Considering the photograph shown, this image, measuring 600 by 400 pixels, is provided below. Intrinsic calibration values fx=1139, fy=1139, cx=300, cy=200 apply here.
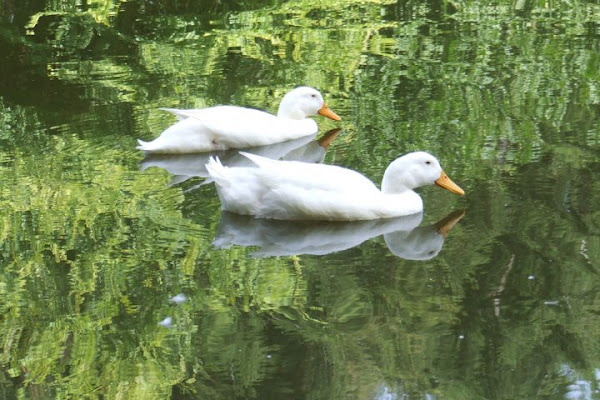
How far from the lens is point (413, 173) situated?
27.8 feet

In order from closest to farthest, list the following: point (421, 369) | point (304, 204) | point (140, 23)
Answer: point (421, 369), point (304, 204), point (140, 23)

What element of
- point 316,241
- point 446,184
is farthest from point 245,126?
point 316,241

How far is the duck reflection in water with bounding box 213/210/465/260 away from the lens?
7816mm

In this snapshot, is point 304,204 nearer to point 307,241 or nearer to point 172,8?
point 307,241

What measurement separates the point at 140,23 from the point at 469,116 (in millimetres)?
6468

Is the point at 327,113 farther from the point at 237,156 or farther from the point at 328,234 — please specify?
the point at 328,234

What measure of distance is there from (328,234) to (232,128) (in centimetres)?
246

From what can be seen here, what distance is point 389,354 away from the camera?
6.29 m

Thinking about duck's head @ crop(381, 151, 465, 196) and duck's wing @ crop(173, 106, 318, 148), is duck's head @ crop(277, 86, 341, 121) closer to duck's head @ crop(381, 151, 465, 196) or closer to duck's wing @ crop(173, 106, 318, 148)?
duck's wing @ crop(173, 106, 318, 148)

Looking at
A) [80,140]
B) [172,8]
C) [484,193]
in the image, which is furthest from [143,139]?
[172,8]

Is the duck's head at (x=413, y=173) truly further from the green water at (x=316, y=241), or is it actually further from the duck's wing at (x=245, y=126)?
the duck's wing at (x=245, y=126)

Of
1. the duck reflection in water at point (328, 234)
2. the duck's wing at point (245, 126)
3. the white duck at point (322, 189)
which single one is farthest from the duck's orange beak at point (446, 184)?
the duck's wing at point (245, 126)

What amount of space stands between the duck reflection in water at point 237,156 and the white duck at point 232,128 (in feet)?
0.18

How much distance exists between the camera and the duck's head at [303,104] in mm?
10992
